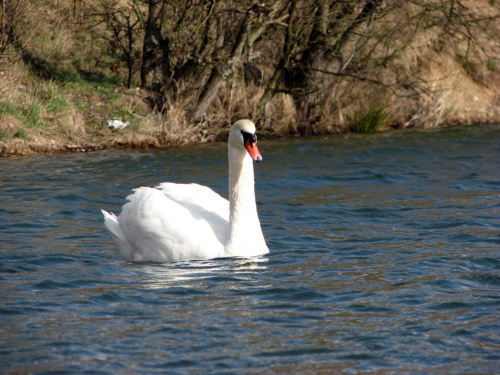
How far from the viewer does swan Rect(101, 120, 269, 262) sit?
270 inches

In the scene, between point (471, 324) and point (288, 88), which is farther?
point (288, 88)

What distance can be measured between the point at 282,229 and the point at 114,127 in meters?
8.31

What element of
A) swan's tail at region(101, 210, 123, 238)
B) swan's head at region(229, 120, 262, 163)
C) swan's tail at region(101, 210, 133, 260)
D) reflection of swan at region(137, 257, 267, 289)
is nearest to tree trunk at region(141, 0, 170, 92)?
swan's tail at region(101, 210, 123, 238)

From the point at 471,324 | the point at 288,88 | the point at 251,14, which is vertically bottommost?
the point at 471,324

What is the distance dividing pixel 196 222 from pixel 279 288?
4.23 feet

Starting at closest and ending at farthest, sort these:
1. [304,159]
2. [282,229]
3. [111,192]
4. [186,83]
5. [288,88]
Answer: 1. [282,229]
2. [111,192]
3. [304,159]
4. [186,83]
5. [288,88]

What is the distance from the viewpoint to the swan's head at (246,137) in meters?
6.87

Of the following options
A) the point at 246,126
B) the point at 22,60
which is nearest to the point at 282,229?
the point at 246,126

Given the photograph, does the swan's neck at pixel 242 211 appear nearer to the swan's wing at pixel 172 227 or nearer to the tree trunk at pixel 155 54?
the swan's wing at pixel 172 227

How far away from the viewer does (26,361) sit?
450 centimetres

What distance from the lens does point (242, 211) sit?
7.12m

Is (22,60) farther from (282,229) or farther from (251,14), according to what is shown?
(282,229)

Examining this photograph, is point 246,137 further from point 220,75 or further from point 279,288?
point 220,75

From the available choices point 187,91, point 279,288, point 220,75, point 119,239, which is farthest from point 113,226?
point 220,75
